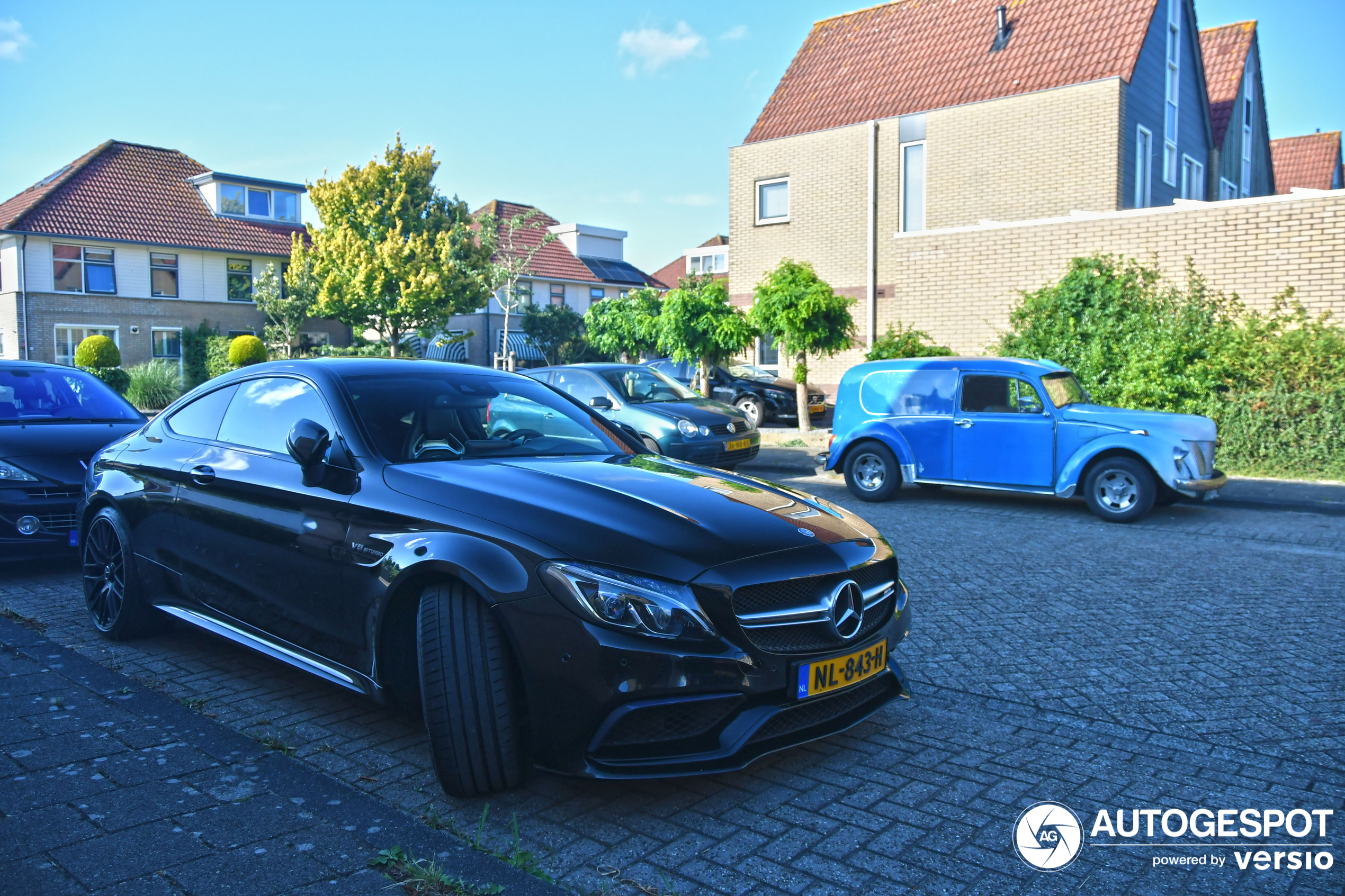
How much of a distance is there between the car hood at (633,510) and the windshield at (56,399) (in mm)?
5152

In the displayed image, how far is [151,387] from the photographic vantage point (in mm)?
27484

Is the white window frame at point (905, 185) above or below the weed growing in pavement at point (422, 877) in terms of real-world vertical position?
above

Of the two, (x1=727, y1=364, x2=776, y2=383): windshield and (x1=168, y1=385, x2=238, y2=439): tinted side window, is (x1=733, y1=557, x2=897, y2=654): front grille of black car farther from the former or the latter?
(x1=727, y1=364, x2=776, y2=383): windshield

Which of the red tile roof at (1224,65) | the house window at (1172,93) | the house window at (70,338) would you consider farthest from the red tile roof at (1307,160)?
the house window at (70,338)

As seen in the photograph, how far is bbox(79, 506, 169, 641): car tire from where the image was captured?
505 centimetres

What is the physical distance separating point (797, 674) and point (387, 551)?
1.52m

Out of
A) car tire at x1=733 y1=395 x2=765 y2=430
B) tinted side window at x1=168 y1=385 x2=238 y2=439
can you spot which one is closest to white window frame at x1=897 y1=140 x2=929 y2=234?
car tire at x1=733 y1=395 x2=765 y2=430

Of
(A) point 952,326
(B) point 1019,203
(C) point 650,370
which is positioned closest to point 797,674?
(C) point 650,370

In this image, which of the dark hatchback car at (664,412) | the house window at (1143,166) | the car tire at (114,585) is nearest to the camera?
the car tire at (114,585)

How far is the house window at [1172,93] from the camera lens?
865 inches

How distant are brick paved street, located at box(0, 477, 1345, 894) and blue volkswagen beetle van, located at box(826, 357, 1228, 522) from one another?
2804 millimetres

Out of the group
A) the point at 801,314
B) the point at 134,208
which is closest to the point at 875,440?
the point at 801,314

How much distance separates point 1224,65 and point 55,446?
30094 millimetres

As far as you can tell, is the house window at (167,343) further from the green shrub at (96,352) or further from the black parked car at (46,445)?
the black parked car at (46,445)
